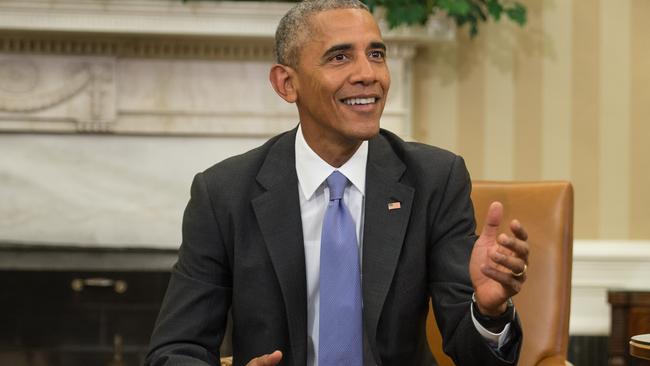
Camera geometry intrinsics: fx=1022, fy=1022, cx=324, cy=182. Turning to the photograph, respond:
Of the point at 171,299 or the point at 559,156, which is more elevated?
the point at 559,156

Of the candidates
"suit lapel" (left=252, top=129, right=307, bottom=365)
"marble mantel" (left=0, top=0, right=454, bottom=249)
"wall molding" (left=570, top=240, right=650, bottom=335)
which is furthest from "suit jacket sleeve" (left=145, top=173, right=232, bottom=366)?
"wall molding" (left=570, top=240, right=650, bottom=335)

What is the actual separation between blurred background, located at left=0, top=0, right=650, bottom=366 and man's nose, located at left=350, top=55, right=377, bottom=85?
5.64ft

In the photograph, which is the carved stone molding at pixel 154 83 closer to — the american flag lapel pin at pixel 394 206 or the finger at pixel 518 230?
the american flag lapel pin at pixel 394 206

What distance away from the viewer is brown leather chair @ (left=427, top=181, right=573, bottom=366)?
→ 8.01ft

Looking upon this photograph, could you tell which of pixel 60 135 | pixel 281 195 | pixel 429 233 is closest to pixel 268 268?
pixel 281 195

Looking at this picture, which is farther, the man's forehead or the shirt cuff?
the man's forehead

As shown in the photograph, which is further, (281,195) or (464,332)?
(281,195)

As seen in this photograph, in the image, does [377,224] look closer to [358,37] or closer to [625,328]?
[358,37]

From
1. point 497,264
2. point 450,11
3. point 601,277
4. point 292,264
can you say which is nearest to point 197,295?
point 292,264

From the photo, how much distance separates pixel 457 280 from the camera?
6.48 feet

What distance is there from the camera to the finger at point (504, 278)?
65.2 inches

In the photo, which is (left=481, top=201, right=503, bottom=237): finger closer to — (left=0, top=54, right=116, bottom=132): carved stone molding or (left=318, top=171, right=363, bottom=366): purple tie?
(left=318, top=171, right=363, bottom=366): purple tie

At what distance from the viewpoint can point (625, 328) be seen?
3.48 metres

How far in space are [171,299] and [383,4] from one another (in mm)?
1878
